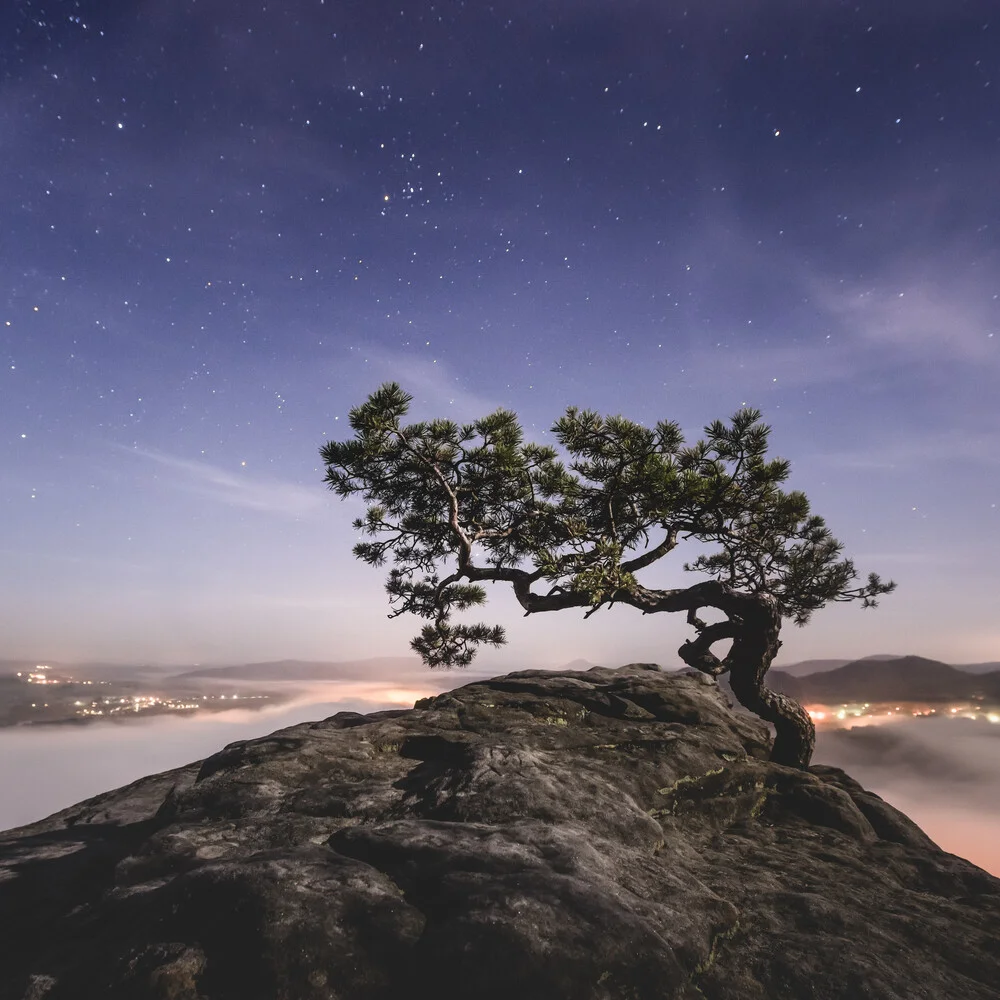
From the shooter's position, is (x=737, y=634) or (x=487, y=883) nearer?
(x=487, y=883)

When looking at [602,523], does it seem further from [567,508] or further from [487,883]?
[487,883]

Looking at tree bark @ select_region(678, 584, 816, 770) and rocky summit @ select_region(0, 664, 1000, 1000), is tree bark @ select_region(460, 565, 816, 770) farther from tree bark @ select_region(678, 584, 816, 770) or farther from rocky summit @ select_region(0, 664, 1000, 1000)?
rocky summit @ select_region(0, 664, 1000, 1000)

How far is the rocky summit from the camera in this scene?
455 centimetres

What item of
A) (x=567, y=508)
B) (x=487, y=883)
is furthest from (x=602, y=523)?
(x=487, y=883)

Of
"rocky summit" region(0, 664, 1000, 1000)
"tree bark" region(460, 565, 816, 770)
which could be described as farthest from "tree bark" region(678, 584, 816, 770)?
"rocky summit" region(0, 664, 1000, 1000)

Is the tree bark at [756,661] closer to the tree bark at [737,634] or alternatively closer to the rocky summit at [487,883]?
the tree bark at [737,634]

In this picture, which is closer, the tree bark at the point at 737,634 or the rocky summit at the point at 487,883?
the rocky summit at the point at 487,883

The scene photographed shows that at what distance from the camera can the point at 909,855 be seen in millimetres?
9445

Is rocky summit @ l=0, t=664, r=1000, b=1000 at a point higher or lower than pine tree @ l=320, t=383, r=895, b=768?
lower

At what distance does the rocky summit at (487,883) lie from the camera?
4.55 meters

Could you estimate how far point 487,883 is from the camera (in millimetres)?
5324

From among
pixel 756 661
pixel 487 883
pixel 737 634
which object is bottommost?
pixel 487 883

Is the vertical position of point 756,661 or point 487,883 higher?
point 756,661

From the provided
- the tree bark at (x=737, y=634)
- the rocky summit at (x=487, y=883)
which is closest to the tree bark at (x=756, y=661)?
the tree bark at (x=737, y=634)
